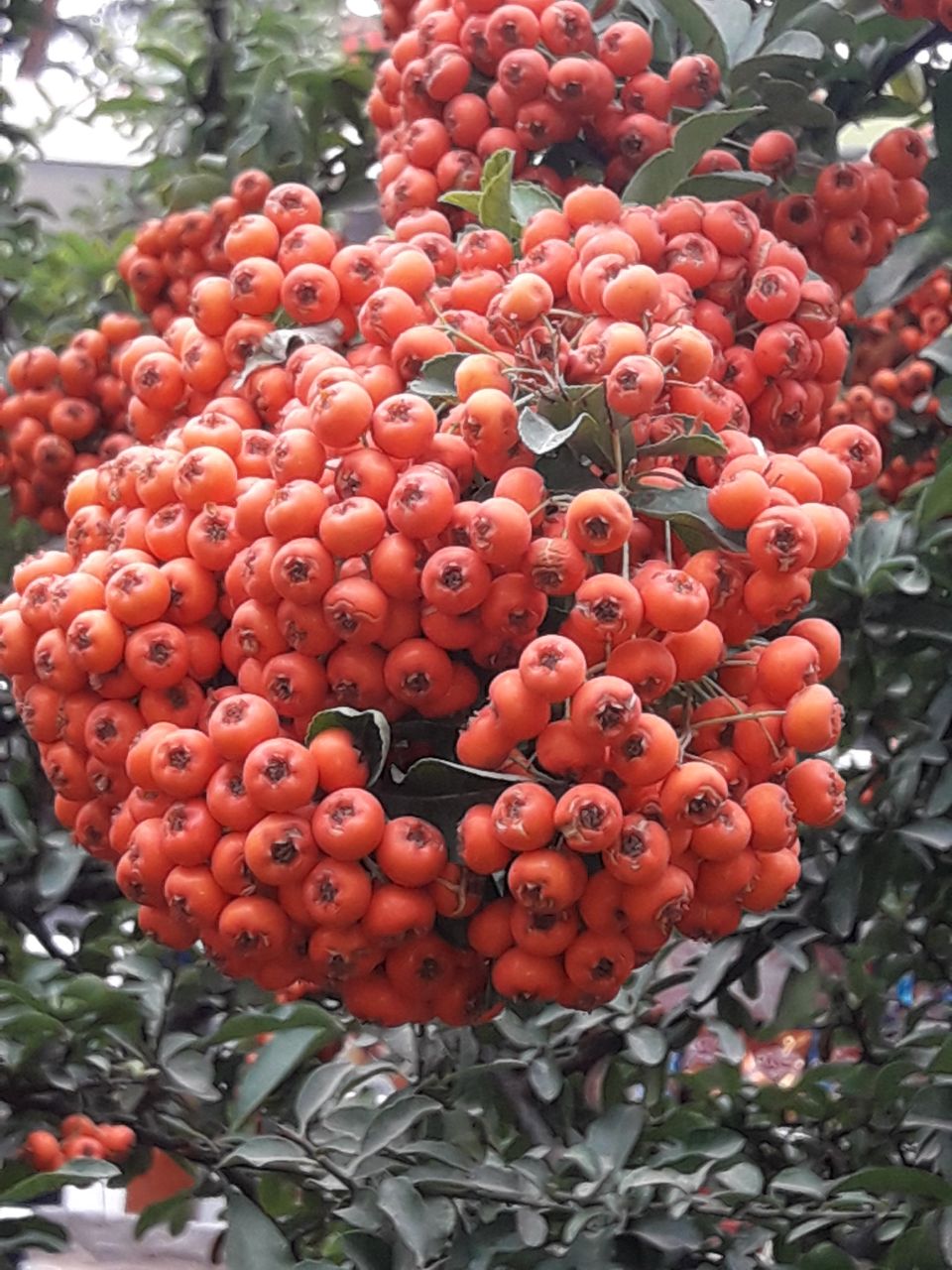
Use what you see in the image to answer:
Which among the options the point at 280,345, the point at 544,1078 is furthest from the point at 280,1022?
the point at 280,345

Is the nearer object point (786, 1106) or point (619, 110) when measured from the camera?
point (619, 110)

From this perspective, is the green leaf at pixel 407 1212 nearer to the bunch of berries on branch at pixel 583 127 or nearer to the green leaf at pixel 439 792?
the green leaf at pixel 439 792

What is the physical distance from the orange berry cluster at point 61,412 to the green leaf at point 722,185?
25.8 inches

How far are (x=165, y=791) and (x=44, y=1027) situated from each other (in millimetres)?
392

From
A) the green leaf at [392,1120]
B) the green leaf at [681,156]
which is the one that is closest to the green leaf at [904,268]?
the green leaf at [681,156]

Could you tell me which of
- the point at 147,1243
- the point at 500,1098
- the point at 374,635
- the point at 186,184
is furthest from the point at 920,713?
the point at 147,1243

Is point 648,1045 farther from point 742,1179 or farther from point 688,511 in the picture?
point 688,511

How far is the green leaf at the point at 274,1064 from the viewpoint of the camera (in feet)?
3.60

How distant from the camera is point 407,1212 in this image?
99 centimetres

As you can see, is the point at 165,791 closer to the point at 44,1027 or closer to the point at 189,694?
the point at 189,694

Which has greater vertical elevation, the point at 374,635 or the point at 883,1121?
the point at 374,635

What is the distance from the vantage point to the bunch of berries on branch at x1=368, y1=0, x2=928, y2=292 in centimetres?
109

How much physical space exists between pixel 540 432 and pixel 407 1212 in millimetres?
570

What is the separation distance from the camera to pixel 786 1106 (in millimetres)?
1370
